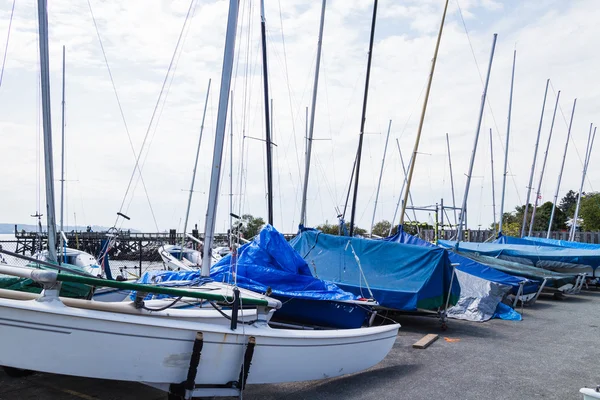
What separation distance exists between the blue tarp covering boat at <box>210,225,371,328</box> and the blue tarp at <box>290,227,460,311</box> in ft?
6.86

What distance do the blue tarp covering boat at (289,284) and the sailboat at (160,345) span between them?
137cm

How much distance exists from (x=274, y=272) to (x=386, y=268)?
4248 millimetres

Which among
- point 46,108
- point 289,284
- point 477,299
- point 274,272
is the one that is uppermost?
point 46,108

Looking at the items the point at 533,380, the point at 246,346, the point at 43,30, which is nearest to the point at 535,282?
the point at 533,380

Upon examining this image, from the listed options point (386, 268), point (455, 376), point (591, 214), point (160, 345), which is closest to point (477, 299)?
point (386, 268)

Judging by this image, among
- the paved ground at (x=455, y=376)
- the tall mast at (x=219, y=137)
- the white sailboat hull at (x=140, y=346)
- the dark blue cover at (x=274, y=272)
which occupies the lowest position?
the paved ground at (x=455, y=376)

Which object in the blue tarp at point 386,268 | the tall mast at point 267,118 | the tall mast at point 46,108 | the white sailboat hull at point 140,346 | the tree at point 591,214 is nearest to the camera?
the white sailboat hull at point 140,346

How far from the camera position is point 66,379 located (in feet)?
22.5

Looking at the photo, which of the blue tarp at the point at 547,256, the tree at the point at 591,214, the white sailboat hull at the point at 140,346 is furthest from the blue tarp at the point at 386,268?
the tree at the point at 591,214

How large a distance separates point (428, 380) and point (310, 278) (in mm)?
2510

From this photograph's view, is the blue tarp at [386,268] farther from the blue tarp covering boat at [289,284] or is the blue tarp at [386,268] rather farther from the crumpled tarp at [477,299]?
the blue tarp covering boat at [289,284]

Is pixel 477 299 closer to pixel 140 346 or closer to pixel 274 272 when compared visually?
pixel 274 272

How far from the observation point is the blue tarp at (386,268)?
11.0 meters

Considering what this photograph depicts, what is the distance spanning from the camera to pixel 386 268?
1216cm
